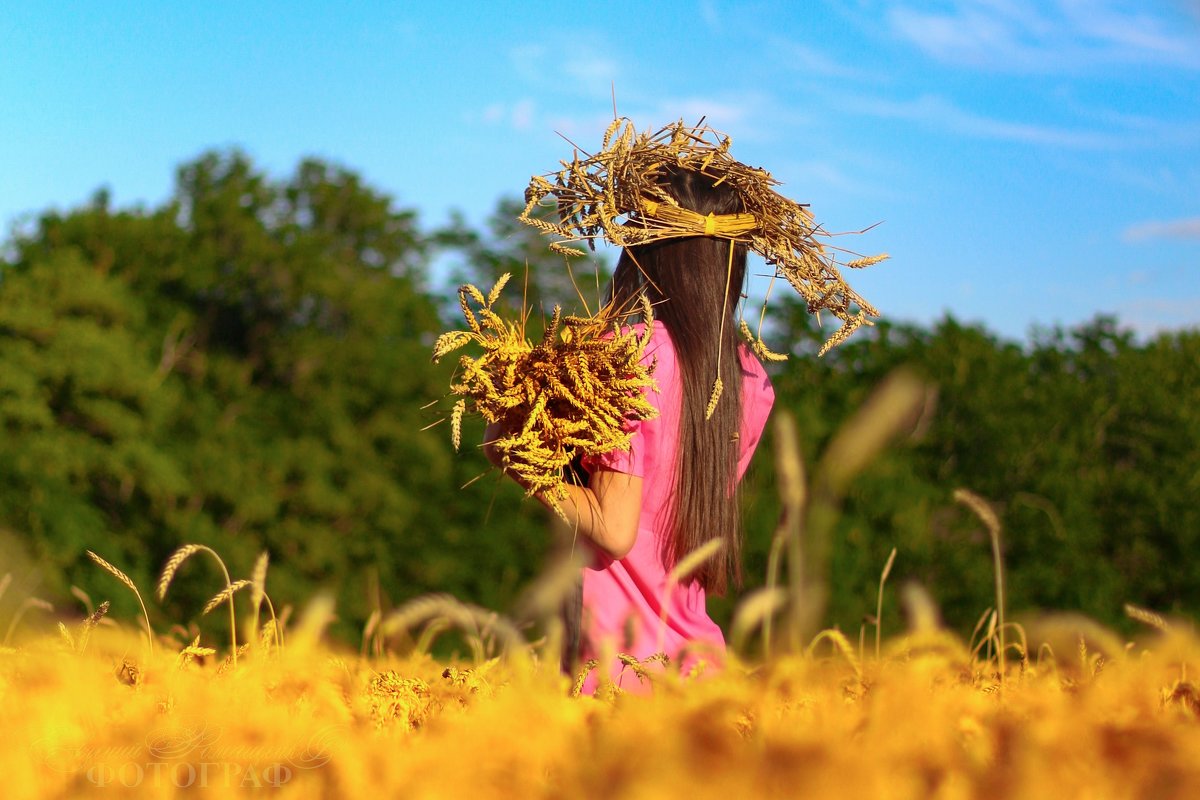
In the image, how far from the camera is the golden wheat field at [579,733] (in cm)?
111

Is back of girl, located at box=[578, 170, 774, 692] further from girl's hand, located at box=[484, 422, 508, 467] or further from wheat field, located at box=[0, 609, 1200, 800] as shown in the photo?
wheat field, located at box=[0, 609, 1200, 800]

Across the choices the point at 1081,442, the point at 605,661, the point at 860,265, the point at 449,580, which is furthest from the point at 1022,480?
the point at 605,661

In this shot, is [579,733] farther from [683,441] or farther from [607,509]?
[683,441]

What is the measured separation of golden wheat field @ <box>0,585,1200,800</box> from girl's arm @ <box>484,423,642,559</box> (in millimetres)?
561

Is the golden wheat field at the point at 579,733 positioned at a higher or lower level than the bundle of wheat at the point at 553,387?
lower

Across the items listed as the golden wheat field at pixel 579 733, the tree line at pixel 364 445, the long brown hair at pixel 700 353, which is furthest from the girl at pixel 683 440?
the tree line at pixel 364 445

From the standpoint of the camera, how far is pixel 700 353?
286 cm

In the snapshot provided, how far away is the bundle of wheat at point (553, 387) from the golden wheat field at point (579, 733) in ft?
1.79

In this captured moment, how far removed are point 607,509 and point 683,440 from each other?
38cm

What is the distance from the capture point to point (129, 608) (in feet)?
63.8

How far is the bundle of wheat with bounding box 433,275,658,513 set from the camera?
7.84 feet

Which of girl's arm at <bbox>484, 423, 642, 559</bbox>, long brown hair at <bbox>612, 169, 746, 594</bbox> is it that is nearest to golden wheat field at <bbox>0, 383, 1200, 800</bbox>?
girl's arm at <bbox>484, 423, 642, 559</bbox>

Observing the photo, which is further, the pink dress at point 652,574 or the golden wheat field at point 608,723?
the pink dress at point 652,574

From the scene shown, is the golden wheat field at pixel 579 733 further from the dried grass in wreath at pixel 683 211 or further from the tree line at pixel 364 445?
the tree line at pixel 364 445
